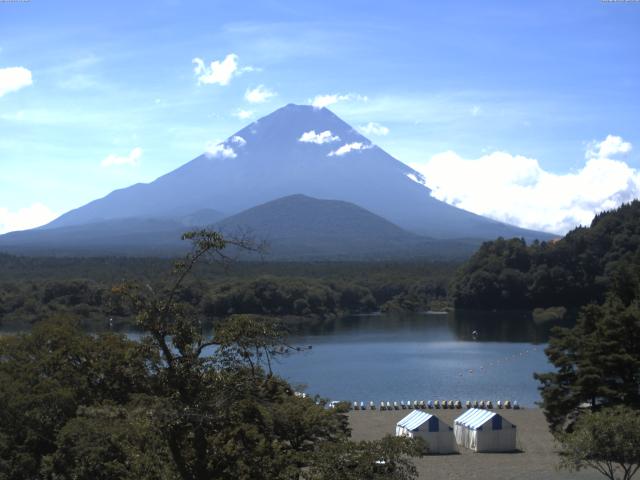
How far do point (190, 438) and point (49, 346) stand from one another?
246 inches

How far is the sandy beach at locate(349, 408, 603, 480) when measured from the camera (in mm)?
14357

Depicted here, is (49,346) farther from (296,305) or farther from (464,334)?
(296,305)

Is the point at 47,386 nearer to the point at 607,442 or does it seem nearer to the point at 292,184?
the point at 607,442

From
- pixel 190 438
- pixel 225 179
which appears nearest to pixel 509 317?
pixel 190 438

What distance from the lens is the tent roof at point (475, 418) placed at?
16625 millimetres

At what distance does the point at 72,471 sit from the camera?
9656mm

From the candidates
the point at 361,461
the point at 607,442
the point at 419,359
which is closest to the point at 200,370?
the point at 361,461

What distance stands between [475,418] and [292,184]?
480 ft

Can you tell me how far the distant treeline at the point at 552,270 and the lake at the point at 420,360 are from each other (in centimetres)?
507

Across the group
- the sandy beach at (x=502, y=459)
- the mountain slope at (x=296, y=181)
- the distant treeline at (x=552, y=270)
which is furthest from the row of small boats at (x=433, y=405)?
the mountain slope at (x=296, y=181)

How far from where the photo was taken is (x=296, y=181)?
164 metres

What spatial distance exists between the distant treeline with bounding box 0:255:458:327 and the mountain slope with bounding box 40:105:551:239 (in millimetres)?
88170

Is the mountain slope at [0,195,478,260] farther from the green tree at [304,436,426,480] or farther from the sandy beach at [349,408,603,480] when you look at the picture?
the green tree at [304,436,426,480]

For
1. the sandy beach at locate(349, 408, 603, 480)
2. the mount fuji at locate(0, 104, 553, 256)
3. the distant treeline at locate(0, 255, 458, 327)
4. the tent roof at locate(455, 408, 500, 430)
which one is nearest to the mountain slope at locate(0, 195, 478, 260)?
the mount fuji at locate(0, 104, 553, 256)
